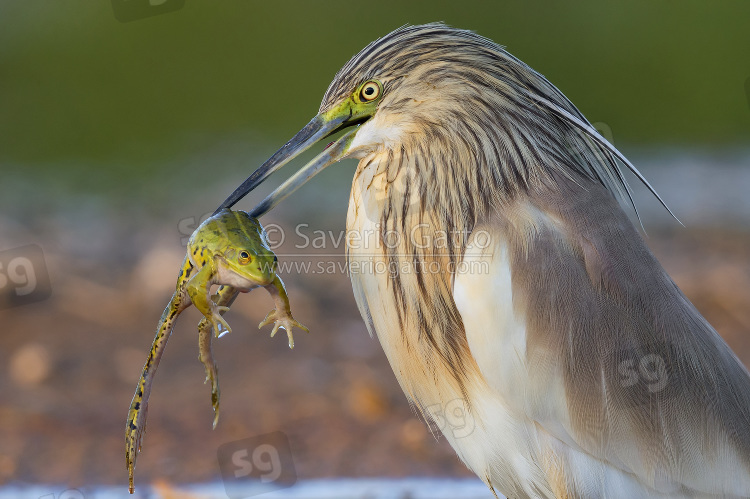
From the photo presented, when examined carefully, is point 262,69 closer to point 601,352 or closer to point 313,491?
point 313,491

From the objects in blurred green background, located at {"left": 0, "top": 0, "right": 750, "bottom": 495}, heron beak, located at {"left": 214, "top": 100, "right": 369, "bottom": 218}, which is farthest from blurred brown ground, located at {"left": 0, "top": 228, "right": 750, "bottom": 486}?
heron beak, located at {"left": 214, "top": 100, "right": 369, "bottom": 218}

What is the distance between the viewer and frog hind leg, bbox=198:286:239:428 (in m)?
1.83

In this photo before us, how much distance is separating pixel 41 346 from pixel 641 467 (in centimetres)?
292

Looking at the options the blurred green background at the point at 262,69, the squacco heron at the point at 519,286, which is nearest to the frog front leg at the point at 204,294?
the squacco heron at the point at 519,286

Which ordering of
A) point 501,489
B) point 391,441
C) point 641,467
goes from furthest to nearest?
point 391,441, point 501,489, point 641,467

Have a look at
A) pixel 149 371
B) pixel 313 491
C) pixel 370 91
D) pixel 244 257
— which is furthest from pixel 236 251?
pixel 313 491

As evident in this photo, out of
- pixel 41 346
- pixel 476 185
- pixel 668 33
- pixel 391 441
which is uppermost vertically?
pixel 668 33

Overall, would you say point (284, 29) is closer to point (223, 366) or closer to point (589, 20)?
point (589, 20)

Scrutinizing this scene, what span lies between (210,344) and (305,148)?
19.5 inches

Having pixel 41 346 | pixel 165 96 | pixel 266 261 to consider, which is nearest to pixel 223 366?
pixel 41 346

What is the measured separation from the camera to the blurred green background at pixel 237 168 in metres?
3.65

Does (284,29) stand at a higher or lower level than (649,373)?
higher

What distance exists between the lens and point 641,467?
6.27 feet

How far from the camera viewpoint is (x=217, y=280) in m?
1.77
